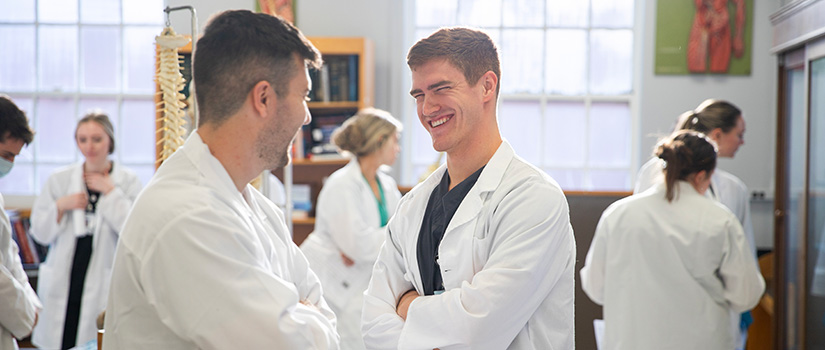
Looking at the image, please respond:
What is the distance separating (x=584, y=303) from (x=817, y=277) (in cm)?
115

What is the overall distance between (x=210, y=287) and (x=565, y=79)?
16.2 feet

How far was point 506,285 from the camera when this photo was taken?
5.04ft

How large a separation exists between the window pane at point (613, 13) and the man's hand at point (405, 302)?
442cm

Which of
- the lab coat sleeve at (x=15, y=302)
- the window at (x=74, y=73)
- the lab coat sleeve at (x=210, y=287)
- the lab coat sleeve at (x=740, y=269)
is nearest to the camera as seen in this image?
the lab coat sleeve at (x=210, y=287)

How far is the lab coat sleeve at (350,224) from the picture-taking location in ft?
11.8

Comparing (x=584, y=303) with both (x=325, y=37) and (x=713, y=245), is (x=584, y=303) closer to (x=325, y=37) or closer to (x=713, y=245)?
(x=713, y=245)

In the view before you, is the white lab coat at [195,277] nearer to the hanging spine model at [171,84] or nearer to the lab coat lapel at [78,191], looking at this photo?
the hanging spine model at [171,84]

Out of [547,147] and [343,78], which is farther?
[547,147]

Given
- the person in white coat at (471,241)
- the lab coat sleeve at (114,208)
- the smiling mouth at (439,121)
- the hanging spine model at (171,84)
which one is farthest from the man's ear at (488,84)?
the lab coat sleeve at (114,208)

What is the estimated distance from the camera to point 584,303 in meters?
3.24

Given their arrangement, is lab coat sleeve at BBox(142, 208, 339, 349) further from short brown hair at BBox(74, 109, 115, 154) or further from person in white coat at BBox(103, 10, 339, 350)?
short brown hair at BBox(74, 109, 115, 154)

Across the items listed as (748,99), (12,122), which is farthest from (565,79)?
(12,122)

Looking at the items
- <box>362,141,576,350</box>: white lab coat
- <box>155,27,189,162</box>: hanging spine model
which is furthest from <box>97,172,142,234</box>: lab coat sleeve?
<box>362,141,576,350</box>: white lab coat

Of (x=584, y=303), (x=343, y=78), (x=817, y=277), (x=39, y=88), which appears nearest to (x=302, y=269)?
(x=584, y=303)
